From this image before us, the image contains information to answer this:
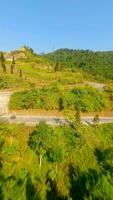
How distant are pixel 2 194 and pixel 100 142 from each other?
65.8ft

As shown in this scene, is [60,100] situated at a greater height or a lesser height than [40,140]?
greater

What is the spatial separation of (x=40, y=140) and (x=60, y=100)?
15.5 m

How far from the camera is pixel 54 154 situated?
27219 millimetres

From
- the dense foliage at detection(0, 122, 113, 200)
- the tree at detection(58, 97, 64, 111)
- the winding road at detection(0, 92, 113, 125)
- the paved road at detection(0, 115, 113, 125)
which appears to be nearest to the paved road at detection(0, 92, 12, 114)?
the winding road at detection(0, 92, 113, 125)

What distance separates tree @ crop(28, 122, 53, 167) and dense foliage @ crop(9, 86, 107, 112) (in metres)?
12.1

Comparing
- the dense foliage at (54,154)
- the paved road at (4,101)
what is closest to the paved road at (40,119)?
the dense foliage at (54,154)

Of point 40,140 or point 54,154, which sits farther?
point 40,140

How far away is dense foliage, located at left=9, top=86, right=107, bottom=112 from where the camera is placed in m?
43.7

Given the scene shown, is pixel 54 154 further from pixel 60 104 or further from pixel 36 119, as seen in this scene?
pixel 60 104

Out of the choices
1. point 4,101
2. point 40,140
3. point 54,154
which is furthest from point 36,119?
point 54,154

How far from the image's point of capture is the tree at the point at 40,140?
1123 inches

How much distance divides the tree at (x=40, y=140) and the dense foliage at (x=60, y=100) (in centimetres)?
1214

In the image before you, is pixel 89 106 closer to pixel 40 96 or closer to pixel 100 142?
pixel 40 96

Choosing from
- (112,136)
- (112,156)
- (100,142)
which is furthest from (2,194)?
(112,136)
